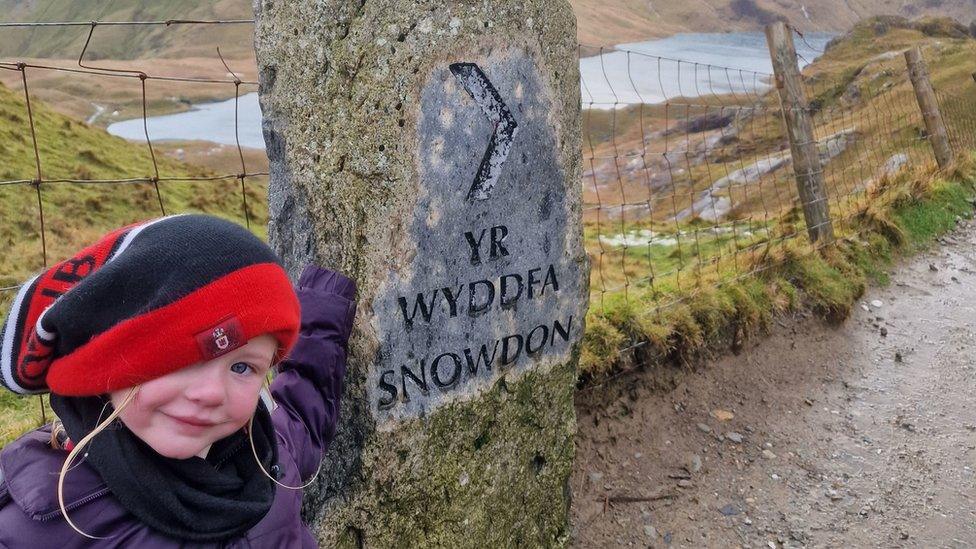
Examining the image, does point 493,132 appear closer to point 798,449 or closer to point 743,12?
point 798,449

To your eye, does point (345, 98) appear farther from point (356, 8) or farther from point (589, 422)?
point (589, 422)

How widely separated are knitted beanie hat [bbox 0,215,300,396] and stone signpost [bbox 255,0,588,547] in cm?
99

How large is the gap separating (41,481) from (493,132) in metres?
1.87

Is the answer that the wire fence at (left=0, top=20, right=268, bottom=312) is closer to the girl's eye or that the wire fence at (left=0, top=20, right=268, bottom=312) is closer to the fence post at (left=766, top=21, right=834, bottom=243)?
the girl's eye

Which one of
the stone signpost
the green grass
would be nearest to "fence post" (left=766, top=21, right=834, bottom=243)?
the stone signpost

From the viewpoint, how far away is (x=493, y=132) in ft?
9.38

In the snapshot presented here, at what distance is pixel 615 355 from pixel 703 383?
33.3 inches

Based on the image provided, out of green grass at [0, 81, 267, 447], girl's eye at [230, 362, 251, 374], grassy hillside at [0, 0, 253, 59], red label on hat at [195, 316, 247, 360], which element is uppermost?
red label on hat at [195, 316, 247, 360]

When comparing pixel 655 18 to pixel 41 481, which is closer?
pixel 41 481

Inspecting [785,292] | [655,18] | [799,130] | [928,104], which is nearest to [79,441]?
[785,292]

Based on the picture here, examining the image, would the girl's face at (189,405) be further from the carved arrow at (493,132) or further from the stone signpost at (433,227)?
the carved arrow at (493,132)

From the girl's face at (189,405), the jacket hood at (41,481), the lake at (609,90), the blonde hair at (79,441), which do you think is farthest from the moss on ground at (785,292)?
the lake at (609,90)

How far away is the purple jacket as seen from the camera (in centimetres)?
160

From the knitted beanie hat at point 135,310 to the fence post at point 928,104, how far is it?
9.38m
